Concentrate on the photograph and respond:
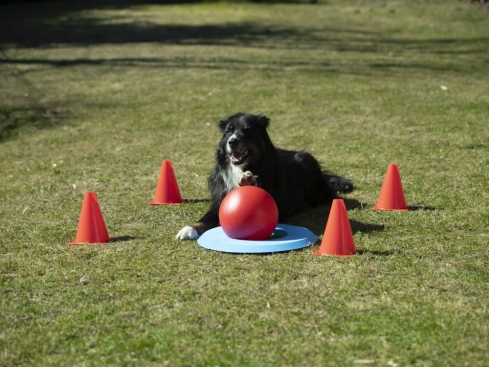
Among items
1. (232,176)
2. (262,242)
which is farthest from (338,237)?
(232,176)

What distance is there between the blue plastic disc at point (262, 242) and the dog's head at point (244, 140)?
77 centimetres

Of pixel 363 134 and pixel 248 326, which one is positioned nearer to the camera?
pixel 248 326

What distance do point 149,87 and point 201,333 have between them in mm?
13474

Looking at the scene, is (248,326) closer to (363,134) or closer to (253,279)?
(253,279)

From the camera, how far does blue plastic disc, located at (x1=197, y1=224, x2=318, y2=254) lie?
20.9 feet

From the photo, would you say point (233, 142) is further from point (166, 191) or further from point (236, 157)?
point (166, 191)

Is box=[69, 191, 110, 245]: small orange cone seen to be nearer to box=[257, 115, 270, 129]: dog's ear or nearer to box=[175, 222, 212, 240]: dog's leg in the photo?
box=[175, 222, 212, 240]: dog's leg

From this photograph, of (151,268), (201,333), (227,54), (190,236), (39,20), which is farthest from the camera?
(39,20)

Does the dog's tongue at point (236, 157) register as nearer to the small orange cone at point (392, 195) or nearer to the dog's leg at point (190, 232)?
the dog's leg at point (190, 232)

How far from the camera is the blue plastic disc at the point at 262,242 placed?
638 cm

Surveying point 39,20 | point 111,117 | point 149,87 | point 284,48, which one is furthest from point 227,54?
point 39,20

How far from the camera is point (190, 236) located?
22.8 feet

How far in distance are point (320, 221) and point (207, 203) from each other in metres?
1.49

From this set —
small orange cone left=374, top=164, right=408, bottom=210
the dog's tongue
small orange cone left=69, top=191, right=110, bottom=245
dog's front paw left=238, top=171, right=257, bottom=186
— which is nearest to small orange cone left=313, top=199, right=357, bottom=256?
dog's front paw left=238, top=171, right=257, bottom=186
